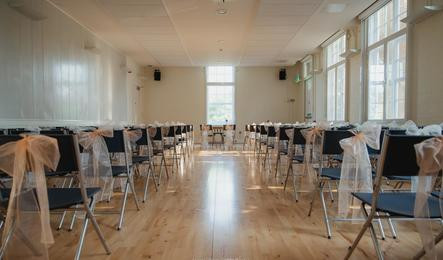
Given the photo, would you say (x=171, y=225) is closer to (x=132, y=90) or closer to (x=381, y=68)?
(x=381, y=68)

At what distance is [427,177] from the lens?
1.61m

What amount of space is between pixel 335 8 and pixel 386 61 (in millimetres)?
1467

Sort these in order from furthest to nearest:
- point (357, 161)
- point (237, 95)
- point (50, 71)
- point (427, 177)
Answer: point (237, 95) → point (50, 71) → point (357, 161) → point (427, 177)

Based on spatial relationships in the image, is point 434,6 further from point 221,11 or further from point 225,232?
point 225,232

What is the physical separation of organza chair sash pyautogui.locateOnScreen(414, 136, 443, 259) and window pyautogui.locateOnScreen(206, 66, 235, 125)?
13.3 meters

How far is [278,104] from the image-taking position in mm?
14672

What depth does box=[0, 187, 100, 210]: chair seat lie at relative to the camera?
1.93 meters

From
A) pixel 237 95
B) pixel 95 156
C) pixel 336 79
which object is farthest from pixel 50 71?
pixel 237 95

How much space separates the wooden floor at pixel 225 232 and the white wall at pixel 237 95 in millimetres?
10583

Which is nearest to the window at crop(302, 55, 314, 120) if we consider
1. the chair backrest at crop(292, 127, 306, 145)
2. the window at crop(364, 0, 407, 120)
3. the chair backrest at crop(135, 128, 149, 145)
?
the window at crop(364, 0, 407, 120)

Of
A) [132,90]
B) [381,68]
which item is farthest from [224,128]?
[381,68]

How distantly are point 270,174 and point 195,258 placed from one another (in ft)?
12.1

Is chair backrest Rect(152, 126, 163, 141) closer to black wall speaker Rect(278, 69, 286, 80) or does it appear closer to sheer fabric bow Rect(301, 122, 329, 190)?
sheer fabric bow Rect(301, 122, 329, 190)

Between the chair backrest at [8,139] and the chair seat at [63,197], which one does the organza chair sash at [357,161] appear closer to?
the chair seat at [63,197]
